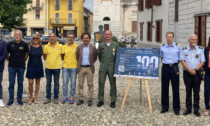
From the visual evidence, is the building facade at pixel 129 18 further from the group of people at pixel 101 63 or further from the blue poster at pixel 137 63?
the blue poster at pixel 137 63

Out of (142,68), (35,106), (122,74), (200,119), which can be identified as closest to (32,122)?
(35,106)

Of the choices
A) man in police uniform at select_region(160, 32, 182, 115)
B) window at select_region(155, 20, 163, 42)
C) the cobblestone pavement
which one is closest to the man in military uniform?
the cobblestone pavement

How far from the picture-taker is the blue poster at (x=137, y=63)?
20.9 feet

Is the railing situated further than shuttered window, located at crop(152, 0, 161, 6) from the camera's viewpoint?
Yes

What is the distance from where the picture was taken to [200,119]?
5.75 meters

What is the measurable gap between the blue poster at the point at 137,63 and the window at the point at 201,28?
872 cm

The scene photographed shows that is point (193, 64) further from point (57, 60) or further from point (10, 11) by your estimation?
point (10, 11)

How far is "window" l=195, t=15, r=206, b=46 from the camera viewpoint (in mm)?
14205

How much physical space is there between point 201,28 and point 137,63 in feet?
30.7

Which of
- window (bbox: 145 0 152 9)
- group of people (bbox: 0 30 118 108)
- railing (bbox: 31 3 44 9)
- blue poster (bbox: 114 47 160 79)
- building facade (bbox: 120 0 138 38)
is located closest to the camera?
blue poster (bbox: 114 47 160 79)

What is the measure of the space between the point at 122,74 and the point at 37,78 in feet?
6.75

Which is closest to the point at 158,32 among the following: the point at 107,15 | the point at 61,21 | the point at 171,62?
the point at 171,62

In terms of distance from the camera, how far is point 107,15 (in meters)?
51.5

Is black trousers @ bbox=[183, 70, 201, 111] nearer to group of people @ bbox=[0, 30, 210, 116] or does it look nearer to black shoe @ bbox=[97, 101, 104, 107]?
group of people @ bbox=[0, 30, 210, 116]
